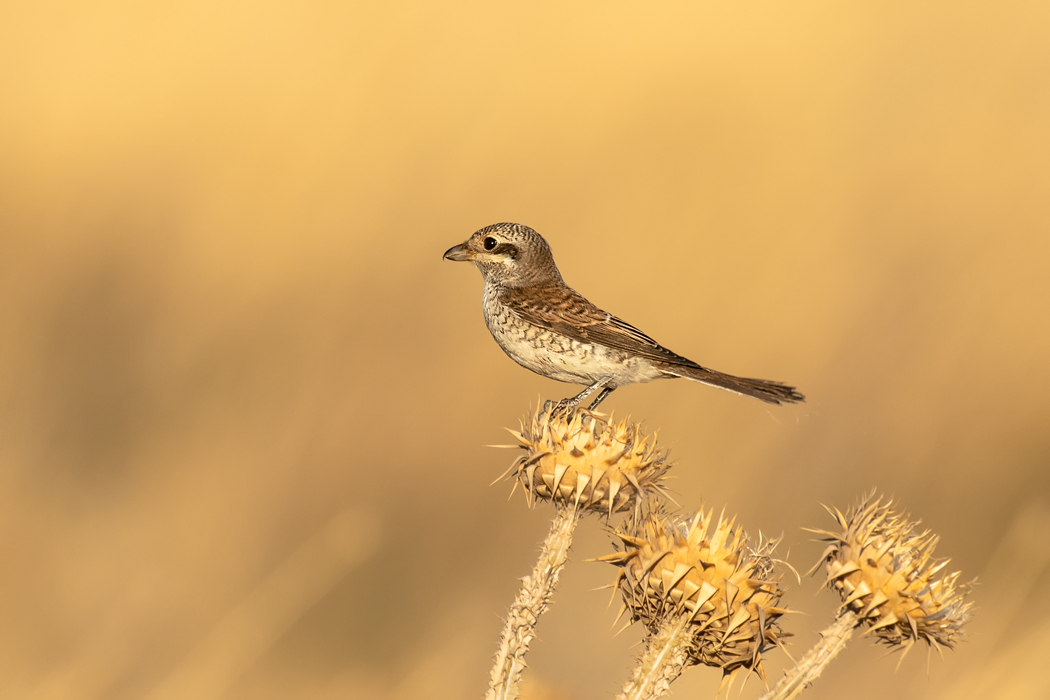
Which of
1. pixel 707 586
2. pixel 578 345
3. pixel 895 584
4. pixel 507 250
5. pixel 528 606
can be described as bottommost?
pixel 528 606

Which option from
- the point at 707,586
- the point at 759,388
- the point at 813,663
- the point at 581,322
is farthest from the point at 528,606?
the point at 581,322

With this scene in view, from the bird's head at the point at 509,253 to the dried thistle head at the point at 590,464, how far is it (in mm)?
2532

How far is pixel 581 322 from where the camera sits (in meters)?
4.74

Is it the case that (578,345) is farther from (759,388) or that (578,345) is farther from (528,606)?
(528,606)

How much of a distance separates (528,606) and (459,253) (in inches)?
117

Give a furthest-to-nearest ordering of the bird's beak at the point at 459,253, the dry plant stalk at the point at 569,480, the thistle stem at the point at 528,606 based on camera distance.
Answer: the bird's beak at the point at 459,253
the dry plant stalk at the point at 569,480
the thistle stem at the point at 528,606

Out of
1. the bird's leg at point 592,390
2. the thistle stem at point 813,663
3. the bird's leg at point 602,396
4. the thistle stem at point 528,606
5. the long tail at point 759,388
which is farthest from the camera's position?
the bird's leg at point 602,396

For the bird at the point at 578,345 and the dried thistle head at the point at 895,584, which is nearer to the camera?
the dried thistle head at the point at 895,584

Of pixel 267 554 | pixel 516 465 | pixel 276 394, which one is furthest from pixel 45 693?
pixel 516 465

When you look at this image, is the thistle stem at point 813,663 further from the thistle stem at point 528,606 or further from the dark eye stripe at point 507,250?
the dark eye stripe at point 507,250

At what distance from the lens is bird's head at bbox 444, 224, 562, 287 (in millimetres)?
5336

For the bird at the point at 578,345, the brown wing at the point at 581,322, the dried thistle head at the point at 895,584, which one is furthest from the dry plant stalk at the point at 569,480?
the brown wing at the point at 581,322

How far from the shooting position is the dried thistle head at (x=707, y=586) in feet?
8.41

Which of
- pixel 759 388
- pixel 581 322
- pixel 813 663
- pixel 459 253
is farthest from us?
pixel 459 253
